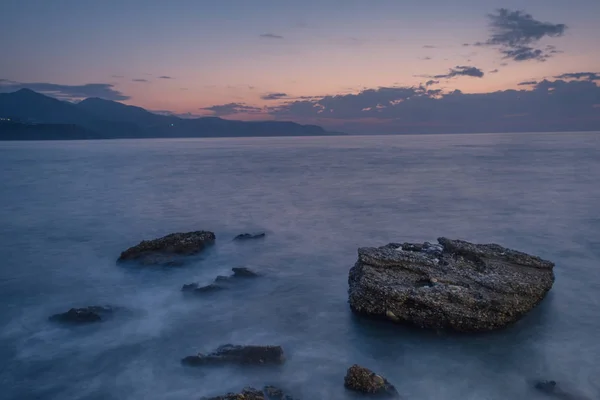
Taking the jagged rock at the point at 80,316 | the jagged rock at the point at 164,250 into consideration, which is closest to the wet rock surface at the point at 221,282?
the jagged rock at the point at 164,250

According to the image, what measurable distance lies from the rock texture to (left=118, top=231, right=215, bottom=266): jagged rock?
9124mm

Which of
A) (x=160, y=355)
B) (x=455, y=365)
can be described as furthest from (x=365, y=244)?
(x=160, y=355)

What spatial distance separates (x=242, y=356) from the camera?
40.2 ft

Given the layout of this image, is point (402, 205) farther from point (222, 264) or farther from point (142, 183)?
point (142, 183)

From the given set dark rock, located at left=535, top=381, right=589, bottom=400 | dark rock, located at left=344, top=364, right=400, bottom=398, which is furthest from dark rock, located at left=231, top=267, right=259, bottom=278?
dark rock, located at left=535, top=381, right=589, bottom=400

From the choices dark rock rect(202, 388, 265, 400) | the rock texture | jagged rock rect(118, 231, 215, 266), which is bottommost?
dark rock rect(202, 388, 265, 400)

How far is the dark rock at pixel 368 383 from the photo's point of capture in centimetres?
1079

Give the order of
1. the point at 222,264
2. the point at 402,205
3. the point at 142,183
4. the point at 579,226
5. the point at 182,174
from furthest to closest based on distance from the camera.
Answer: the point at 182,174 → the point at 142,183 → the point at 402,205 → the point at 579,226 → the point at 222,264

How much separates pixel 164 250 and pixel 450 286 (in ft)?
44.8

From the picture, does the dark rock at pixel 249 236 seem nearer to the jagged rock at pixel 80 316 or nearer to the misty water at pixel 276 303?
the misty water at pixel 276 303

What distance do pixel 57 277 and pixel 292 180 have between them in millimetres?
38202

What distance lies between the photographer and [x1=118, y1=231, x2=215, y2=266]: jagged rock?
20609mm

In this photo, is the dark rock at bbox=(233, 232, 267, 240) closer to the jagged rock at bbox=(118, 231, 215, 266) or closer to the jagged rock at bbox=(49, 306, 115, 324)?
the jagged rock at bbox=(118, 231, 215, 266)

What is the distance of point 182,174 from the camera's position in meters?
64.3
